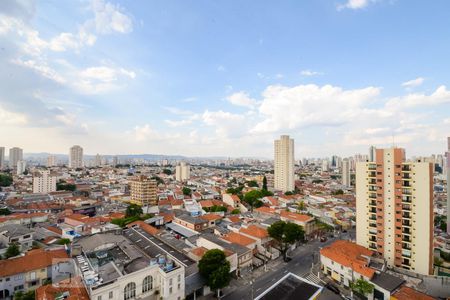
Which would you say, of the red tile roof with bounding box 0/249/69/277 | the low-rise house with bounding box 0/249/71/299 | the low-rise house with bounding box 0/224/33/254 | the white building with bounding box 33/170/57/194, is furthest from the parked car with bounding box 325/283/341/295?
the white building with bounding box 33/170/57/194

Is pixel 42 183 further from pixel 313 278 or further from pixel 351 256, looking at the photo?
pixel 351 256

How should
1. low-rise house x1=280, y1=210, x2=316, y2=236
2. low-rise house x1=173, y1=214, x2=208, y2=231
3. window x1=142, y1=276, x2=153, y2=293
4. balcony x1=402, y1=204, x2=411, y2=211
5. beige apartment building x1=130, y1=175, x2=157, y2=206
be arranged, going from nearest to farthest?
window x1=142, y1=276, x2=153, y2=293
balcony x1=402, y1=204, x2=411, y2=211
low-rise house x1=173, y1=214, x2=208, y2=231
low-rise house x1=280, y1=210, x2=316, y2=236
beige apartment building x1=130, y1=175, x2=157, y2=206

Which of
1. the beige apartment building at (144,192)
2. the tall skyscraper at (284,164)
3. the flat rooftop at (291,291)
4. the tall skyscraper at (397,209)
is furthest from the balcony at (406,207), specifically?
the tall skyscraper at (284,164)

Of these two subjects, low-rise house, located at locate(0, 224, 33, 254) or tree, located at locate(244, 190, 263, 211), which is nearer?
low-rise house, located at locate(0, 224, 33, 254)

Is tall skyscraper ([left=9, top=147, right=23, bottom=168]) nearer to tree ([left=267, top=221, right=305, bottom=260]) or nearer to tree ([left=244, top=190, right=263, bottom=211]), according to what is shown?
tree ([left=244, top=190, right=263, bottom=211])

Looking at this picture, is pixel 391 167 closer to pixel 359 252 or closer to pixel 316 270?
pixel 359 252

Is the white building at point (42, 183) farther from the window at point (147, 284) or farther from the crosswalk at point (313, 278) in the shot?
the crosswalk at point (313, 278)

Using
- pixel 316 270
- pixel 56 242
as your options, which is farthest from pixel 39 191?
pixel 316 270
